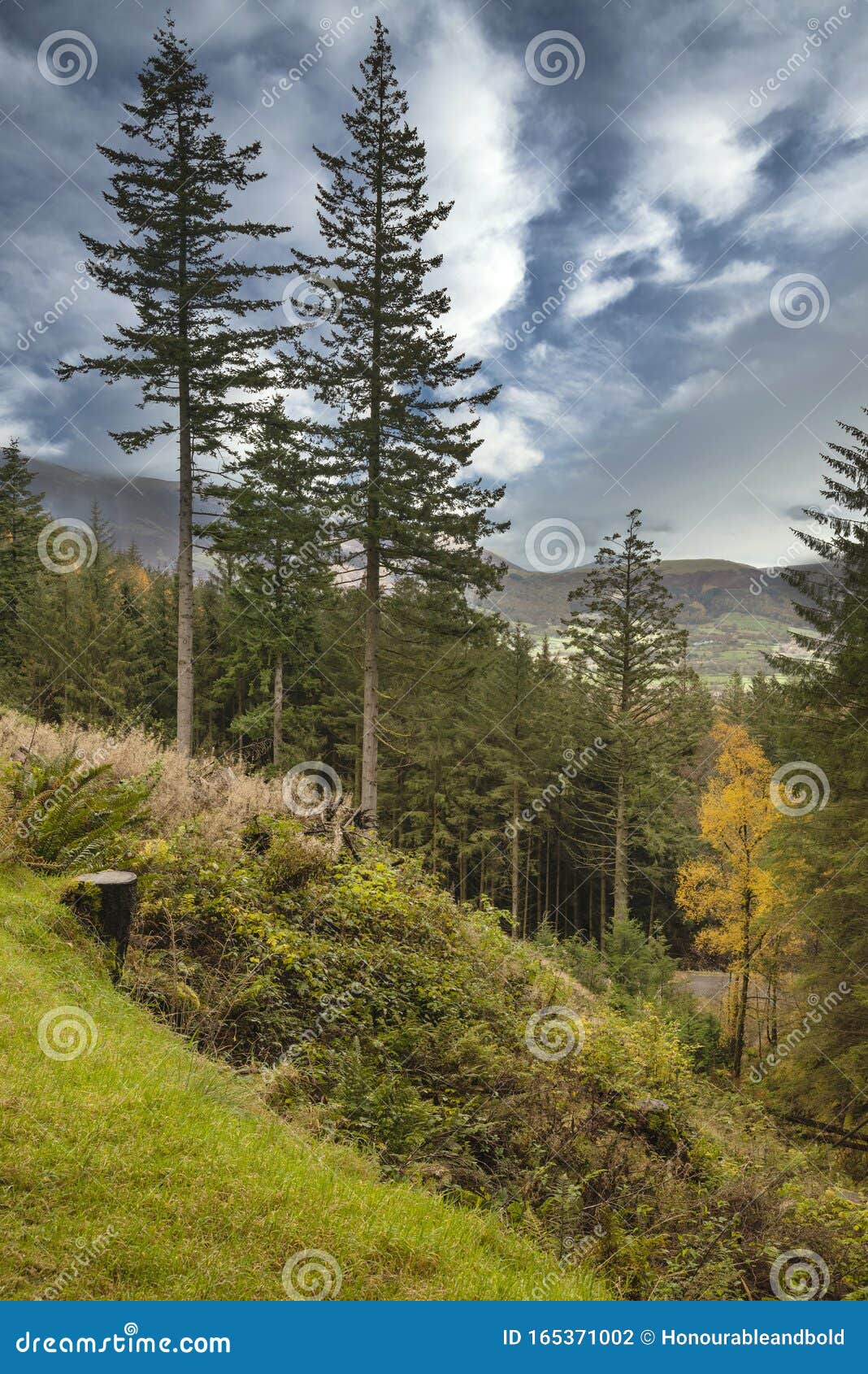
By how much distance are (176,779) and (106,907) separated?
399 centimetres

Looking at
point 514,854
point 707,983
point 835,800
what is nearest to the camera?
point 835,800

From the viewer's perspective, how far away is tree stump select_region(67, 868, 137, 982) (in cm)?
551

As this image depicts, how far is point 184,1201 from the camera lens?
297cm

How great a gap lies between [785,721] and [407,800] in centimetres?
2292

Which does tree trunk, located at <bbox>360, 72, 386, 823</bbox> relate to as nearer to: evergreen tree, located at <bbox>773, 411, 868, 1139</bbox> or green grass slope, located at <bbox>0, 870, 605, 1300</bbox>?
evergreen tree, located at <bbox>773, 411, 868, 1139</bbox>

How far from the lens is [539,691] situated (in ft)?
108

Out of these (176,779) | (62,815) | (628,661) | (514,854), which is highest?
(628,661)

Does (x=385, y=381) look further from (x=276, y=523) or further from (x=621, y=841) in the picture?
(x=621, y=841)

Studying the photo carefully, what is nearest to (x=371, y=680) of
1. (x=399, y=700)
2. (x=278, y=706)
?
(x=399, y=700)

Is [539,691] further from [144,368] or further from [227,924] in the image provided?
[227,924]

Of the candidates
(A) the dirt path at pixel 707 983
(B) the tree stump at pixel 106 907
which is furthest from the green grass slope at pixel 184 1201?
(A) the dirt path at pixel 707 983

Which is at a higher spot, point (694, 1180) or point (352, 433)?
point (352, 433)

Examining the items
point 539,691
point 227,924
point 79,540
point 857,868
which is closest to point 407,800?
point 539,691

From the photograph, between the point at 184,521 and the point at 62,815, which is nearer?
the point at 62,815
